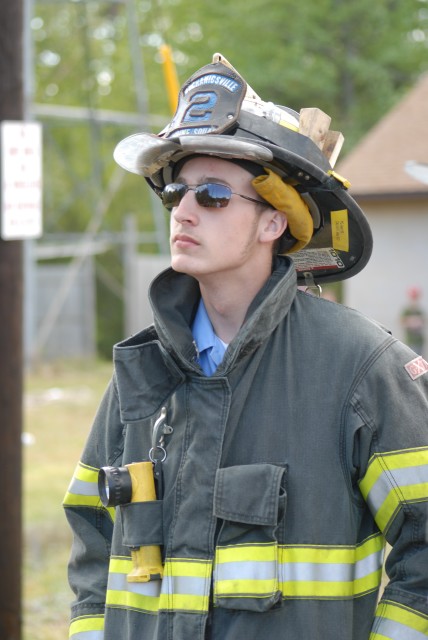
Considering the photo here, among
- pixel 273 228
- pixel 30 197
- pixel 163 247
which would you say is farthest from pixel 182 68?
pixel 273 228

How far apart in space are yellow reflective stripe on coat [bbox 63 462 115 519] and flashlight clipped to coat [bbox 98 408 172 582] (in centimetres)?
23

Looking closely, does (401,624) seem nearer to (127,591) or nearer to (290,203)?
(127,591)

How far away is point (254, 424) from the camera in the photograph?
2824mm

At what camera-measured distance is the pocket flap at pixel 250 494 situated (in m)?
2.71

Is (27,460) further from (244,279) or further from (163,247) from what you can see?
(163,247)

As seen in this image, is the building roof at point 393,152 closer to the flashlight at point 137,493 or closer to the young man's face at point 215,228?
the young man's face at point 215,228

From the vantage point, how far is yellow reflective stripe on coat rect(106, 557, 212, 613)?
276 centimetres

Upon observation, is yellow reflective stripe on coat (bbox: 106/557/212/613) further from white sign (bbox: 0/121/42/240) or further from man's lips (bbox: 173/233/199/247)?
white sign (bbox: 0/121/42/240)

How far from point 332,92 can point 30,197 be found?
83.0ft

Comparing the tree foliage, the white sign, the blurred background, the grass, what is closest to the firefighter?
the white sign

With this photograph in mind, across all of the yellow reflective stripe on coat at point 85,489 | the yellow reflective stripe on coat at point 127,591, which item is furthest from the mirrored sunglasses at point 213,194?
the yellow reflective stripe on coat at point 127,591

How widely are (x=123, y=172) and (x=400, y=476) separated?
27.1 metres

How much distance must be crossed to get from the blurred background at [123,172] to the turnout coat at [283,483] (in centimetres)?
504

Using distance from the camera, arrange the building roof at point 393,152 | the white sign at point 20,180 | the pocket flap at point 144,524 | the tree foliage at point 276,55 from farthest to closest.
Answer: the tree foliage at point 276,55
the building roof at point 393,152
the white sign at point 20,180
the pocket flap at point 144,524
